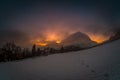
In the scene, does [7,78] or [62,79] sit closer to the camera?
[62,79]

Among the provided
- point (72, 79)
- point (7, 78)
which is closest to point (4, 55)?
point (7, 78)

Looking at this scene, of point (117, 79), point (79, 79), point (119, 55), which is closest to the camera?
point (117, 79)

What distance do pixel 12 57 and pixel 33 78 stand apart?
12516 millimetres

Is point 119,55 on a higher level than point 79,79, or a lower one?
higher

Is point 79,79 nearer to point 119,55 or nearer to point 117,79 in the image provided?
point 117,79

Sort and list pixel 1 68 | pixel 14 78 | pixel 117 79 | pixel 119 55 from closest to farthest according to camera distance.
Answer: pixel 117 79 → pixel 14 78 → pixel 119 55 → pixel 1 68

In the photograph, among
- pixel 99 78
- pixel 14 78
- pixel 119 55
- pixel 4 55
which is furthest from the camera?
pixel 4 55

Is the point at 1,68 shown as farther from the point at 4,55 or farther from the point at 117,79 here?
the point at 117,79

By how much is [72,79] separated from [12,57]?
15811 millimetres

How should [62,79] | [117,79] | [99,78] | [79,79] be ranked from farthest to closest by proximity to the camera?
[62,79], [79,79], [99,78], [117,79]

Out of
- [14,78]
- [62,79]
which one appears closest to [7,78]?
[14,78]

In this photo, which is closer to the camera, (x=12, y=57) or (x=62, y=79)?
(x=62, y=79)

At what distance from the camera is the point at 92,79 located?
10305 millimetres

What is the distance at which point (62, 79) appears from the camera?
11.8m
